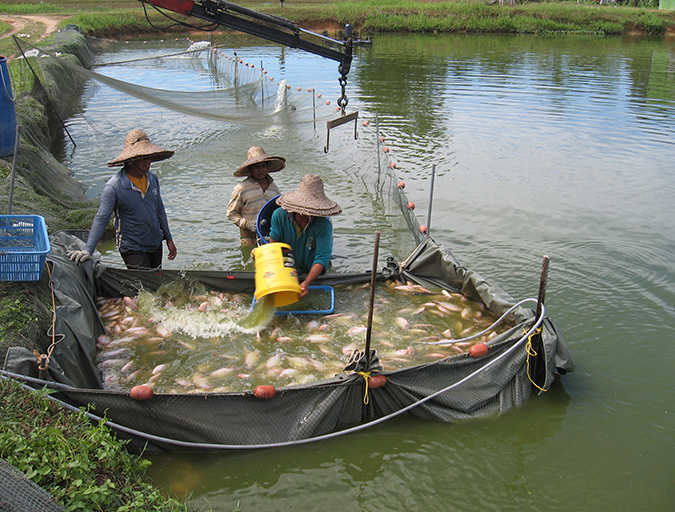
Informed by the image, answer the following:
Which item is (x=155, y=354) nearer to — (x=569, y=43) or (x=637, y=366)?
(x=637, y=366)

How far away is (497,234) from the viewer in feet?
26.9

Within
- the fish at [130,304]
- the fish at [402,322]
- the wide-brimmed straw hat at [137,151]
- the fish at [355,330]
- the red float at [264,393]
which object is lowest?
the fish at [355,330]

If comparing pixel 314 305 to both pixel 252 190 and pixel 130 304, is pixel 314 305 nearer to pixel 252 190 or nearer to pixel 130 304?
pixel 252 190

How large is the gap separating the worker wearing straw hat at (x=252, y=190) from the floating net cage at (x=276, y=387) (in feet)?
4.04

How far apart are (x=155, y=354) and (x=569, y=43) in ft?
105

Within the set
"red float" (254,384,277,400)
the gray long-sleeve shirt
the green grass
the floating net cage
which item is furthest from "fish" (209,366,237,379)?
the gray long-sleeve shirt

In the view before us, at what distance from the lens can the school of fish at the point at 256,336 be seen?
466 centimetres

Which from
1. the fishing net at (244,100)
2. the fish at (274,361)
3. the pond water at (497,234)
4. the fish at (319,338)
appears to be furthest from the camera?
the fishing net at (244,100)

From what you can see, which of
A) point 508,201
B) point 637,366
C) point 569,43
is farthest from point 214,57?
point 569,43

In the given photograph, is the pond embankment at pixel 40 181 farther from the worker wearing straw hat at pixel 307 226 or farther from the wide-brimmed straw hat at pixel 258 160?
the wide-brimmed straw hat at pixel 258 160

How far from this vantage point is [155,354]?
4.91m

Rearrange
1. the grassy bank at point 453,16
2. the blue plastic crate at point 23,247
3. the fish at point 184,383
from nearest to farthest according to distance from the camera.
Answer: the blue plastic crate at point 23,247 < the fish at point 184,383 < the grassy bank at point 453,16

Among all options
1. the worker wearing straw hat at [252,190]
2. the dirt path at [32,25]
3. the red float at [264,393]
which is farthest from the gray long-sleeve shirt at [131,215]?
the dirt path at [32,25]

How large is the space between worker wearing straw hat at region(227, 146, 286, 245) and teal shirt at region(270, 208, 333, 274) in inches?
45.4
